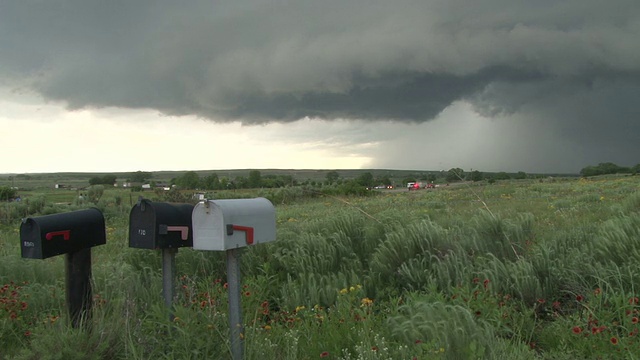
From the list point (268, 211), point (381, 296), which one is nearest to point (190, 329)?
point (268, 211)

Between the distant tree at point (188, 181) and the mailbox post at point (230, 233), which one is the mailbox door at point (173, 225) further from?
the distant tree at point (188, 181)

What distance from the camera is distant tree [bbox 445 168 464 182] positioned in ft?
22.1

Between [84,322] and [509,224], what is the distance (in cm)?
493

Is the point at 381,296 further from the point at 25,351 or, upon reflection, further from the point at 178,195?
the point at 178,195

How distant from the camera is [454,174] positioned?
6.82 meters

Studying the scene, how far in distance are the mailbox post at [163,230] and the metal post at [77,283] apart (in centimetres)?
73

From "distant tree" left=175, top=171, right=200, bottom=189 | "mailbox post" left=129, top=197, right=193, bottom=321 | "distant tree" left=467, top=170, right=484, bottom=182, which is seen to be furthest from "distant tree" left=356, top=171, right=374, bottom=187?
"mailbox post" left=129, top=197, right=193, bottom=321

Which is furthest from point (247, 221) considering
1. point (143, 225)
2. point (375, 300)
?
point (375, 300)

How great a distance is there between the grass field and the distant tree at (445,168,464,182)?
0.89 metres

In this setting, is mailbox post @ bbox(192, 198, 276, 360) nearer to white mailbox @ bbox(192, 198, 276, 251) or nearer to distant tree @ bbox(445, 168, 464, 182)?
white mailbox @ bbox(192, 198, 276, 251)

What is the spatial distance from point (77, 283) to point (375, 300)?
113 inches

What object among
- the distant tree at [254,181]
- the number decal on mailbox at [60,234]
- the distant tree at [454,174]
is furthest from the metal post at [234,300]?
the distant tree at [254,181]

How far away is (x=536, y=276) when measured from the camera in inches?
192

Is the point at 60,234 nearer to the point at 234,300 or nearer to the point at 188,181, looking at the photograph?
the point at 234,300
